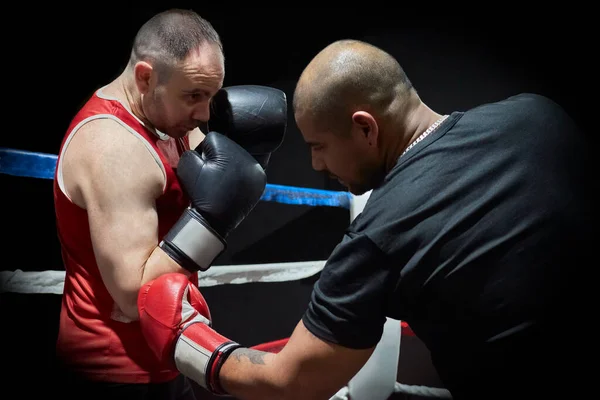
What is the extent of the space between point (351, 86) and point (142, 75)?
0.55 metres

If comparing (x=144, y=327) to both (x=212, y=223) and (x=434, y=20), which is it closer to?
(x=212, y=223)

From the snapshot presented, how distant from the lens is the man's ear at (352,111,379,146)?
1002 mm

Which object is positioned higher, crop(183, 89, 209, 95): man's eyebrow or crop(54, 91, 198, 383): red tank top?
crop(183, 89, 209, 95): man's eyebrow

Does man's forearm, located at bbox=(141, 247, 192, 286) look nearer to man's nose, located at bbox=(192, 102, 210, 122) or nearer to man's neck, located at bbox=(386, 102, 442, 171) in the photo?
man's nose, located at bbox=(192, 102, 210, 122)

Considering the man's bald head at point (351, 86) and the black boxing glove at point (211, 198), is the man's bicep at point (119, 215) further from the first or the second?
the man's bald head at point (351, 86)

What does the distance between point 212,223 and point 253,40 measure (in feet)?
4.48

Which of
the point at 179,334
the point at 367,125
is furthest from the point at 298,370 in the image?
the point at 367,125

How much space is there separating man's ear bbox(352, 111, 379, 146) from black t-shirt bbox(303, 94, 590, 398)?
83 millimetres

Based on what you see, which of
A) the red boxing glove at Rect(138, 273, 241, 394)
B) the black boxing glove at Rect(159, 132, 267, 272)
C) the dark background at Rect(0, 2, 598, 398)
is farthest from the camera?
the dark background at Rect(0, 2, 598, 398)

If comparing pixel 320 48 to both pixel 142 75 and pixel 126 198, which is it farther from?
pixel 126 198

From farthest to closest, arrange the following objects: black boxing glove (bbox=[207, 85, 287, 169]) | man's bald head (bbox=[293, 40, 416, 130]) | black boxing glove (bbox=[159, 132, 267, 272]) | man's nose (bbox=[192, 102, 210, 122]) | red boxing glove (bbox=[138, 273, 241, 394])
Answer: black boxing glove (bbox=[207, 85, 287, 169]) → man's nose (bbox=[192, 102, 210, 122]) → black boxing glove (bbox=[159, 132, 267, 272]) → red boxing glove (bbox=[138, 273, 241, 394]) → man's bald head (bbox=[293, 40, 416, 130])

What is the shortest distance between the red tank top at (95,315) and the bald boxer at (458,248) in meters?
0.38

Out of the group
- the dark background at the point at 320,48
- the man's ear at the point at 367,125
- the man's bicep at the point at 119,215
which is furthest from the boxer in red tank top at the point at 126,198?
the dark background at the point at 320,48

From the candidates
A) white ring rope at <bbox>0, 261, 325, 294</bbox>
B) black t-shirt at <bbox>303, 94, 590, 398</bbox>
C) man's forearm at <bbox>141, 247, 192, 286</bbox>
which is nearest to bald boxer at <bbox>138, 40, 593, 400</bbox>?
black t-shirt at <bbox>303, 94, 590, 398</bbox>
